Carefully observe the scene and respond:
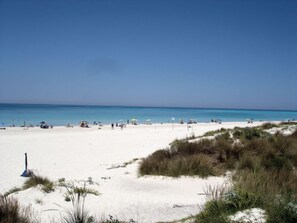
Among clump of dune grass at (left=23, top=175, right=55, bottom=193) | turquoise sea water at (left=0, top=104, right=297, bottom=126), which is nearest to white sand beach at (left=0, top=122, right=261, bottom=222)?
clump of dune grass at (left=23, top=175, right=55, bottom=193)

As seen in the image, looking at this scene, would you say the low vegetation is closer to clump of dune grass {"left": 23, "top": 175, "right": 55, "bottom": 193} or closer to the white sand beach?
the white sand beach

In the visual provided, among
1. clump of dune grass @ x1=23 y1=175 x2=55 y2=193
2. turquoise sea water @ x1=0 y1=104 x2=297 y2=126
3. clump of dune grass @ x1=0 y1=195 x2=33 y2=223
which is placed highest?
clump of dune grass @ x1=0 y1=195 x2=33 y2=223

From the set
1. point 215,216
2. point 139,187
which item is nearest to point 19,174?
point 139,187

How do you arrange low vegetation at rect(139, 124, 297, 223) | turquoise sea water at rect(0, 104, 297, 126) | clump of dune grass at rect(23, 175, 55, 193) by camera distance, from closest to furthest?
low vegetation at rect(139, 124, 297, 223)
clump of dune grass at rect(23, 175, 55, 193)
turquoise sea water at rect(0, 104, 297, 126)

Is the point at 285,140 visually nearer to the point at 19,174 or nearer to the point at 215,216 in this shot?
the point at 215,216

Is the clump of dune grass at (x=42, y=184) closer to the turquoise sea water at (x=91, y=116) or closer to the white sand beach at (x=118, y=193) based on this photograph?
the white sand beach at (x=118, y=193)

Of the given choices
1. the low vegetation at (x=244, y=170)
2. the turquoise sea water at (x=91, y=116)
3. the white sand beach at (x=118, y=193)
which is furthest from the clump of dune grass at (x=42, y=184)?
the turquoise sea water at (x=91, y=116)

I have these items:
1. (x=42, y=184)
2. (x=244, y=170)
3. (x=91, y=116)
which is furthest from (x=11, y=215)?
(x=91, y=116)

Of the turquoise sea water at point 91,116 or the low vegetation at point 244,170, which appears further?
the turquoise sea water at point 91,116

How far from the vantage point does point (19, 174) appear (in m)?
11.8

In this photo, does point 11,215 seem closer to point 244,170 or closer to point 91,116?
point 244,170

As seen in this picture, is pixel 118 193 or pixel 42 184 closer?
pixel 118 193

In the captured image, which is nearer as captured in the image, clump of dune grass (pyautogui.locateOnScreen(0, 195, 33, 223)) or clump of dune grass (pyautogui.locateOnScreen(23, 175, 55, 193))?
clump of dune grass (pyautogui.locateOnScreen(0, 195, 33, 223))

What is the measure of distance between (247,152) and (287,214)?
21.7ft
